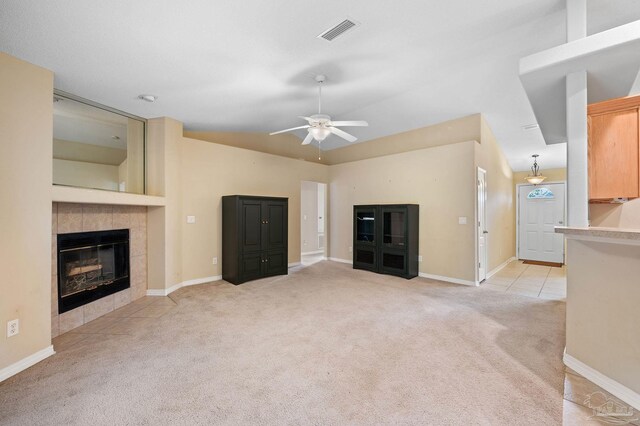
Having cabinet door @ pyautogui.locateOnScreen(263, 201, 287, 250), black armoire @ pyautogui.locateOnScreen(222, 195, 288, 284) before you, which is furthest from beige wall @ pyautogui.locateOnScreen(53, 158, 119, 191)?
cabinet door @ pyautogui.locateOnScreen(263, 201, 287, 250)

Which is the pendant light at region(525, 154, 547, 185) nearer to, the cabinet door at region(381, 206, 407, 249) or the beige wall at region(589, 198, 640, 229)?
the cabinet door at region(381, 206, 407, 249)

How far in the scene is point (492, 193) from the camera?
18.1 feet

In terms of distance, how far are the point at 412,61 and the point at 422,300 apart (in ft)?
9.93

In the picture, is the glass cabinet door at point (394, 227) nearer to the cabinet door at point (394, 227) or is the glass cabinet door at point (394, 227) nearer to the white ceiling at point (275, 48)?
the cabinet door at point (394, 227)

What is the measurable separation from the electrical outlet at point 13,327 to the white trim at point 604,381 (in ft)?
14.6

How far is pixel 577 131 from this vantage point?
7.11 feet

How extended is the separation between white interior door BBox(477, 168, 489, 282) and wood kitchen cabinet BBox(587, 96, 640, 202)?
210 centimetres

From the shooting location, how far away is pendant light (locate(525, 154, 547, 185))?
22.4ft

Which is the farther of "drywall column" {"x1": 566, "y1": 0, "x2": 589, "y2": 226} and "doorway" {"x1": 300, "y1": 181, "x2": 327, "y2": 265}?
"doorway" {"x1": 300, "y1": 181, "x2": 327, "y2": 265}

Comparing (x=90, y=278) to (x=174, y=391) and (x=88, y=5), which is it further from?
(x=88, y=5)

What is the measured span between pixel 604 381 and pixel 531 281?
3611 millimetres

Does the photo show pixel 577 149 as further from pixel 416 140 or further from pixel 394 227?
pixel 416 140

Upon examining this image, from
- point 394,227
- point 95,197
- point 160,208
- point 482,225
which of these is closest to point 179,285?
point 160,208

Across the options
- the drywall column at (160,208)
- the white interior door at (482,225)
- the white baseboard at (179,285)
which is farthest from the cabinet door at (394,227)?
the drywall column at (160,208)
